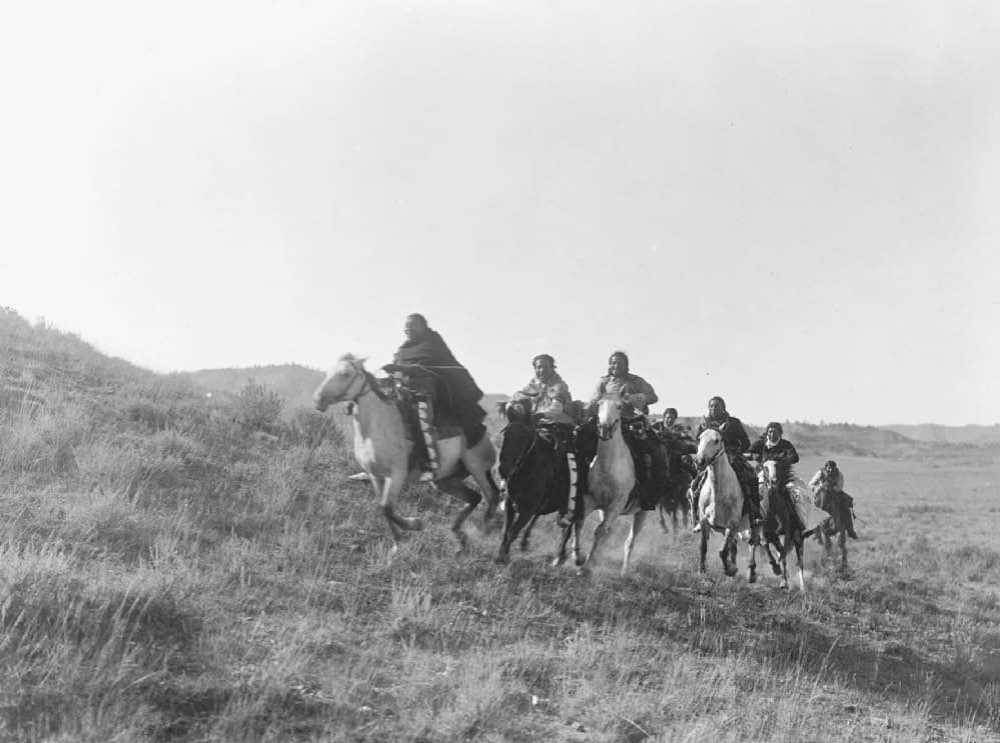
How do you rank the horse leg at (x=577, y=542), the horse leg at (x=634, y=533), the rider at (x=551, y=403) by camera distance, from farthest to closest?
the horse leg at (x=634, y=533) < the horse leg at (x=577, y=542) < the rider at (x=551, y=403)

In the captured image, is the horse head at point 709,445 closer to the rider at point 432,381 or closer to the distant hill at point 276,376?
the rider at point 432,381

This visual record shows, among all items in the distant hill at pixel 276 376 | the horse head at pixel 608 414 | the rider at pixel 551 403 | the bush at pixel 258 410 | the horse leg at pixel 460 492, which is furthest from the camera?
the distant hill at pixel 276 376

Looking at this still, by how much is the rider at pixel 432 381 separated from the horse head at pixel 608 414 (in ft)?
5.35

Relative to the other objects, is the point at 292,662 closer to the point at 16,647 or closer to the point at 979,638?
the point at 16,647

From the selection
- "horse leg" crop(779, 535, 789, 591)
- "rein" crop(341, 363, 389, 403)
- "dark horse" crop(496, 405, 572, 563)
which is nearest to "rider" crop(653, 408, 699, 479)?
"horse leg" crop(779, 535, 789, 591)

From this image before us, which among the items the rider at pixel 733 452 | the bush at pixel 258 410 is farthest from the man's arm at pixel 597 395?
the bush at pixel 258 410

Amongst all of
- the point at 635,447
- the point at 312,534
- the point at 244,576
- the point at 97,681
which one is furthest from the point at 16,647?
the point at 635,447

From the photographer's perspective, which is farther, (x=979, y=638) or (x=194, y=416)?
(x=194, y=416)

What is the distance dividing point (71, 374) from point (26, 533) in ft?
23.4

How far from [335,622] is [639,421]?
5.13m

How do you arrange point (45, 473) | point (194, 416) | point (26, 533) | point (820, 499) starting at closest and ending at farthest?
1. point (26, 533)
2. point (45, 473)
3. point (194, 416)
4. point (820, 499)

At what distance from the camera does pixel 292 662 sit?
6.09m

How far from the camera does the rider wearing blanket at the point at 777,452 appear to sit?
12711 millimetres

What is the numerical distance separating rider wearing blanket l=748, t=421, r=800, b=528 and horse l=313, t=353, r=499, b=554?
6280 mm
